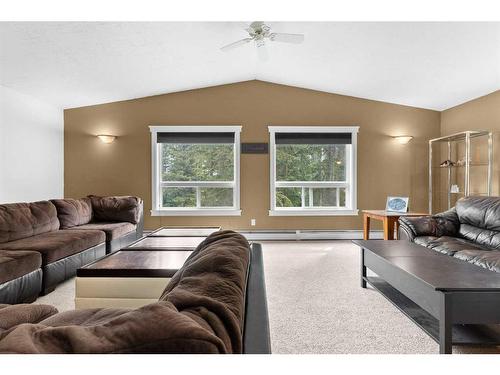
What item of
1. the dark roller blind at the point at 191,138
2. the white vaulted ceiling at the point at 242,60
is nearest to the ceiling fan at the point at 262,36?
the white vaulted ceiling at the point at 242,60

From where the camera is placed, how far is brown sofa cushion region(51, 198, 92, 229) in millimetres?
4176

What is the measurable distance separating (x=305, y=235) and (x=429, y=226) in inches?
93.9

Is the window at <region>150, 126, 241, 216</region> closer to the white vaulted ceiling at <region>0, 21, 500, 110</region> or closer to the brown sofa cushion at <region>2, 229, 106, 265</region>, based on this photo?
the white vaulted ceiling at <region>0, 21, 500, 110</region>

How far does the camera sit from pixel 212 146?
5.76 meters

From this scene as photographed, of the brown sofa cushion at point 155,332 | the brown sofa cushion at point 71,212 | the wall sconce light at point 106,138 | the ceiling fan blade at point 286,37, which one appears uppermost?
the ceiling fan blade at point 286,37

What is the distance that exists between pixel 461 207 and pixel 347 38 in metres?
2.45

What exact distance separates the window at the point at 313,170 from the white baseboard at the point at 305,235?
13.2 inches

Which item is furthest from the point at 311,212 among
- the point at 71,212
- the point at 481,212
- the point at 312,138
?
the point at 71,212

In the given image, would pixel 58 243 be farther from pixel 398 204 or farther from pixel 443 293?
pixel 398 204

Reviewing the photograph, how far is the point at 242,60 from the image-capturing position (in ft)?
15.3

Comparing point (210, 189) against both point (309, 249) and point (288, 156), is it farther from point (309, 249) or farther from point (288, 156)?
point (309, 249)

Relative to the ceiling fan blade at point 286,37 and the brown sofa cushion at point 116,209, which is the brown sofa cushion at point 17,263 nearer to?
the brown sofa cushion at point 116,209

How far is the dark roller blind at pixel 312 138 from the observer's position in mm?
5645

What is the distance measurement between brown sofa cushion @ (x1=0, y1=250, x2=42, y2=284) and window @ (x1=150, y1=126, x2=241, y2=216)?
2995mm
